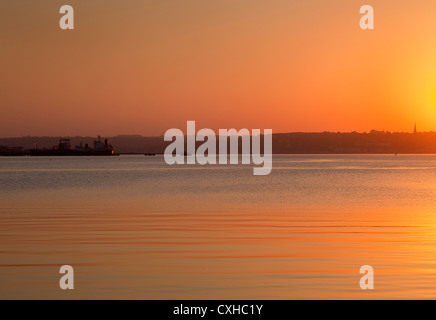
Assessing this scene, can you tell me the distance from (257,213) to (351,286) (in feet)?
61.2

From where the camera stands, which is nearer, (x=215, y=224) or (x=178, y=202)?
(x=215, y=224)

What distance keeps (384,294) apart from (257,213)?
19467 millimetres

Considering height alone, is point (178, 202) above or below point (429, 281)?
above

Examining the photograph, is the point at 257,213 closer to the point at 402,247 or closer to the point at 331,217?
the point at 331,217

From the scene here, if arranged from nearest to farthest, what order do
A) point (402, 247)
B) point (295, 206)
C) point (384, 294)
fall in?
point (384, 294) → point (402, 247) → point (295, 206)

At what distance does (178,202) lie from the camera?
41.3m

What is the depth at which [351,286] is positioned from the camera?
1430cm

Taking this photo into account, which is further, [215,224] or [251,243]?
[215,224]

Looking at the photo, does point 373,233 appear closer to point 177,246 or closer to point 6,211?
point 177,246
